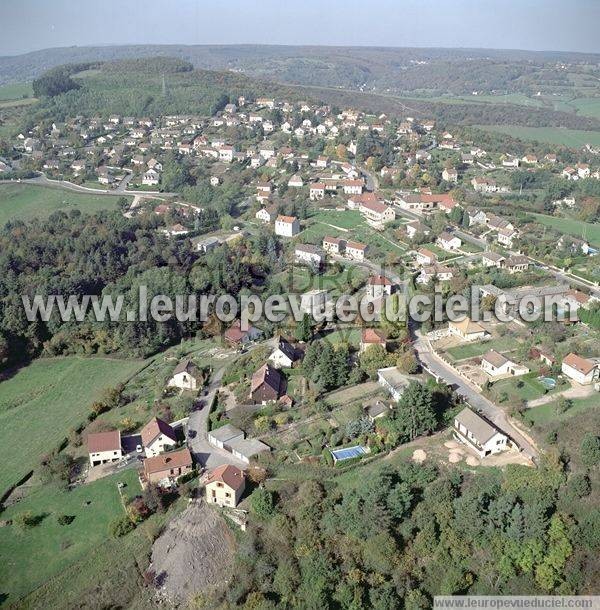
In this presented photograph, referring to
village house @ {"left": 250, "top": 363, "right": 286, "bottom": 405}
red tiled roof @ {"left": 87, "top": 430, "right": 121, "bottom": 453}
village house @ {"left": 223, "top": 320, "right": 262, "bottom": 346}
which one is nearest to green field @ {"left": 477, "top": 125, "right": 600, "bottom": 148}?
village house @ {"left": 223, "top": 320, "right": 262, "bottom": 346}

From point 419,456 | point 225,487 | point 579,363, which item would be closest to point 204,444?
point 225,487

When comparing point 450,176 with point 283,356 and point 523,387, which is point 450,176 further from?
point 283,356

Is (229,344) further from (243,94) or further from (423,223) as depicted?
(243,94)

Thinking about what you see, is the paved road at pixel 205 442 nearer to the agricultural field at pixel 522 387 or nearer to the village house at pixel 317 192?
the agricultural field at pixel 522 387

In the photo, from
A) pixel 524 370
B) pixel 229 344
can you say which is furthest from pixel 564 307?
pixel 229 344

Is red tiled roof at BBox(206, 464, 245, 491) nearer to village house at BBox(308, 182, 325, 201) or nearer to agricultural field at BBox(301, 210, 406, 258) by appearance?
agricultural field at BBox(301, 210, 406, 258)

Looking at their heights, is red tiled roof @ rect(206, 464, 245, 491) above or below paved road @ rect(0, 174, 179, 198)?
below
